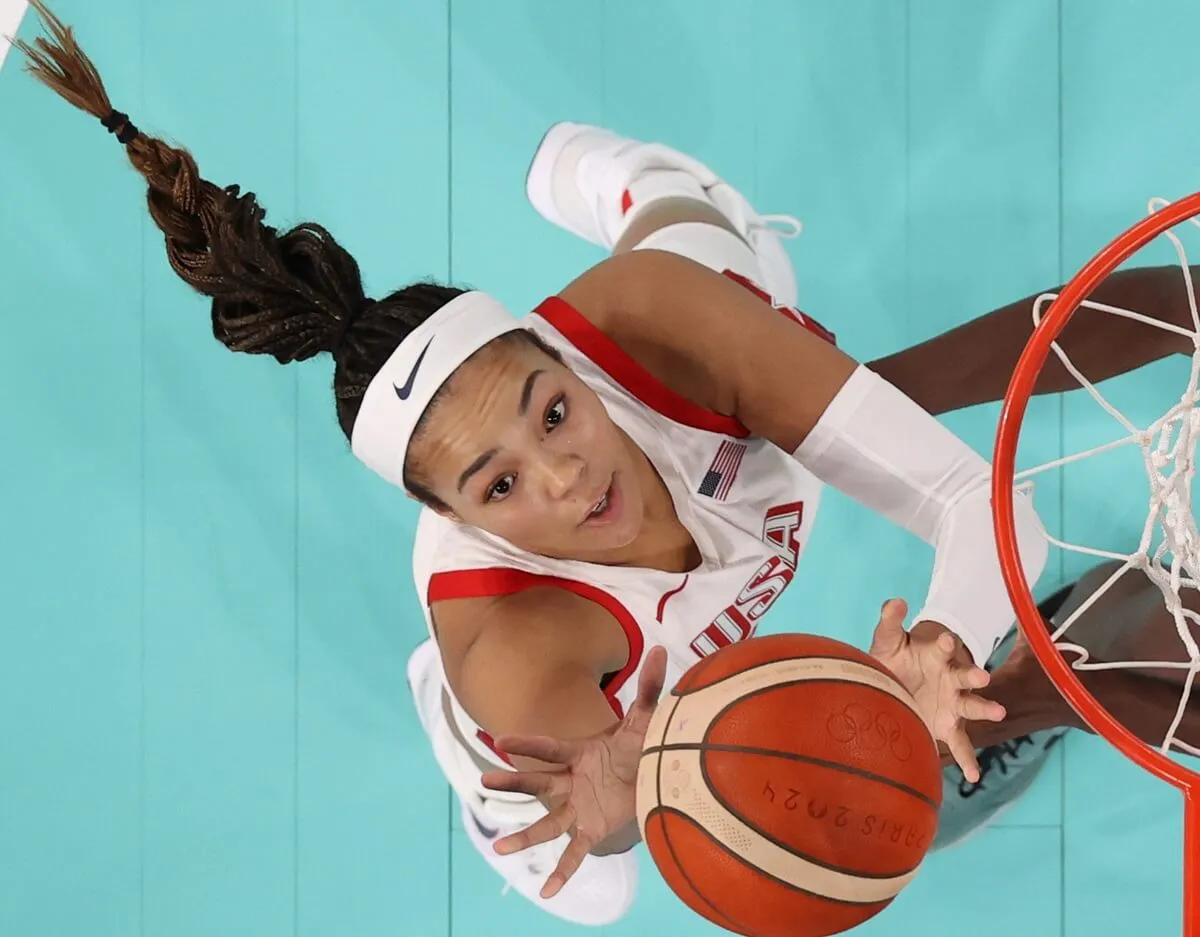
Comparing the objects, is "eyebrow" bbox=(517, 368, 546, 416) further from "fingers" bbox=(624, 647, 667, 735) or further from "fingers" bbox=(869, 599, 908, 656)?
"fingers" bbox=(869, 599, 908, 656)

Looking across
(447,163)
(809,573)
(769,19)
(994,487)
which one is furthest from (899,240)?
(994,487)

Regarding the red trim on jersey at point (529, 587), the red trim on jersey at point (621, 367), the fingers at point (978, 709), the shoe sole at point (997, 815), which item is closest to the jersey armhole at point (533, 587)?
the red trim on jersey at point (529, 587)

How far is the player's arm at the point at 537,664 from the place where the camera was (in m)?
1.04

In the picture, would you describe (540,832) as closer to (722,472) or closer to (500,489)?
(500,489)

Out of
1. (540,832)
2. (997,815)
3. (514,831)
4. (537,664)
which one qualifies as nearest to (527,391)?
(537,664)

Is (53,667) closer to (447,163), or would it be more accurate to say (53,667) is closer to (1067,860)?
(447,163)

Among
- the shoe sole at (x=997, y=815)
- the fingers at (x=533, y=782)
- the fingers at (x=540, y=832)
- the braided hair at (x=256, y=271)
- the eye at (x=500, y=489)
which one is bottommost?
the shoe sole at (x=997, y=815)

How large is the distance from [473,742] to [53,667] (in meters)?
1.05

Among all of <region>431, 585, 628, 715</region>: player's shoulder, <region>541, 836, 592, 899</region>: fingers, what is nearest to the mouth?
<region>431, 585, 628, 715</region>: player's shoulder

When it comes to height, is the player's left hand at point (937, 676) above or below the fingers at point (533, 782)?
above

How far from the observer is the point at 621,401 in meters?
1.22

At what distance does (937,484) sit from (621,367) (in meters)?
0.34

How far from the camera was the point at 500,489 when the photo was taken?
3.50ft

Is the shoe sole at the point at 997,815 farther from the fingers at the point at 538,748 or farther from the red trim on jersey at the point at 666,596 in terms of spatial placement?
the fingers at the point at 538,748
